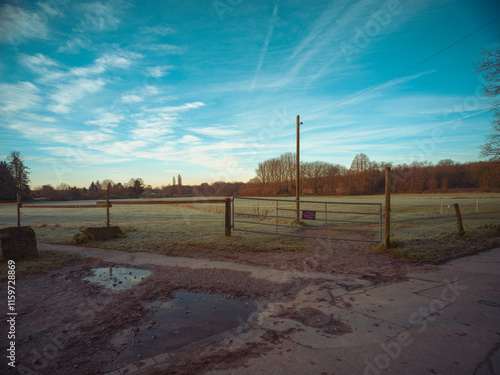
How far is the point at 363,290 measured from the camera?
15.8ft

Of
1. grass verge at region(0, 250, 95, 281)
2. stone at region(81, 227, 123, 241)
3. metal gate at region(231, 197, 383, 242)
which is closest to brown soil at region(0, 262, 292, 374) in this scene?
grass verge at region(0, 250, 95, 281)

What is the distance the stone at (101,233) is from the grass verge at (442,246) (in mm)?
10473

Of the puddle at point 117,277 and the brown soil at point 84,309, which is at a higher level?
the brown soil at point 84,309

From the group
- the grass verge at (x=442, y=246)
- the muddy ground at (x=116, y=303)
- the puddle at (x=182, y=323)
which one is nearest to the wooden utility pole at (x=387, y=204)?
the grass verge at (x=442, y=246)

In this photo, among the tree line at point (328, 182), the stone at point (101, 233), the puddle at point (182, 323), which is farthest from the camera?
the tree line at point (328, 182)

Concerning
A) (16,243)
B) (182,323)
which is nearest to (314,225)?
(182,323)

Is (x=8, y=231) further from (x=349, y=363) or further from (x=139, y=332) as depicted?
(x=349, y=363)

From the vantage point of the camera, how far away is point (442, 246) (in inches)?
324

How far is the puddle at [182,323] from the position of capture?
10.2ft

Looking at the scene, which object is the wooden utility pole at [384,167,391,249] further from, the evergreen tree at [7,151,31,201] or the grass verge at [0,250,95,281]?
the evergreen tree at [7,151,31,201]

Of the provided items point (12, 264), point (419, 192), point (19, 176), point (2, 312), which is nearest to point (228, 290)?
point (2, 312)

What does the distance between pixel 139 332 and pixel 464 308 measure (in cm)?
514

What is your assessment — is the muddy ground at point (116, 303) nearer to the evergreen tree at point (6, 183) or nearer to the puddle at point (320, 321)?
the puddle at point (320, 321)

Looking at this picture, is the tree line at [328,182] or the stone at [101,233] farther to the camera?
the tree line at [328,182]
